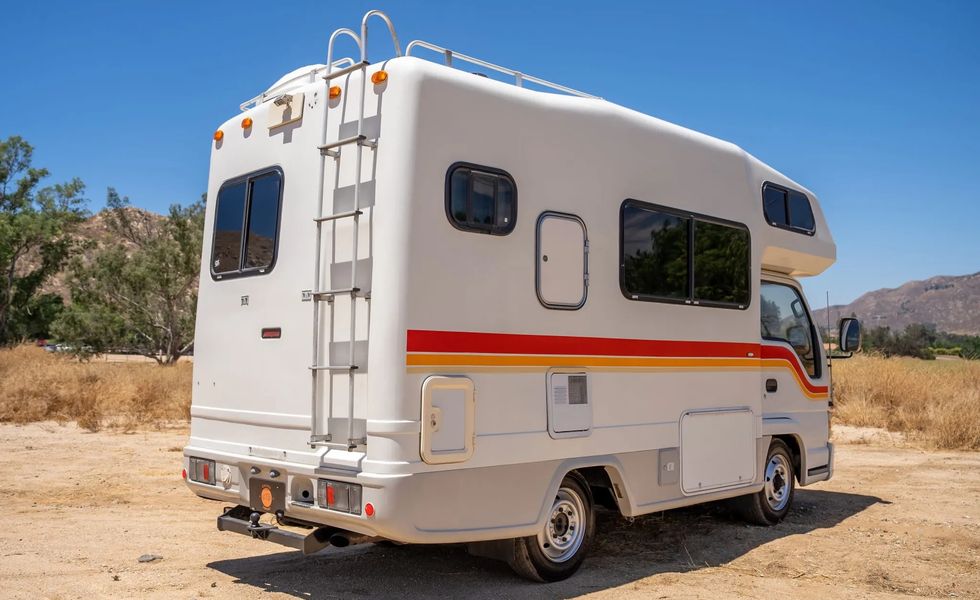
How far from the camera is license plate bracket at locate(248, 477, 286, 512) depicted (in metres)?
5.44

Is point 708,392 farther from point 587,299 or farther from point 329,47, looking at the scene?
point 329,47

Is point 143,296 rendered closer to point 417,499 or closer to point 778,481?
point 778,481

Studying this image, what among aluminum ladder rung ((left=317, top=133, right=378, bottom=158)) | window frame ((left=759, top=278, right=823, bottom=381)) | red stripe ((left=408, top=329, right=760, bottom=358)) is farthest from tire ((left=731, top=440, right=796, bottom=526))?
aluminum ladder rung ((left=317, top=133, right=378, bottom=158))

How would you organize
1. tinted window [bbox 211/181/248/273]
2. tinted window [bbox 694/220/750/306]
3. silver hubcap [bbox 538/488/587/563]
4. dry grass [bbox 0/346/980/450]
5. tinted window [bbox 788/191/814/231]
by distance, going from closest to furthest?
silver hubcap [bbox 538/488/587/563] < tinted window [bbox 211/181/248/273] < tinted window [bbox 694/220/750/306] < tinted window [bbox 788/191/814/231] < dry grass [bbox 0/346/980/450]

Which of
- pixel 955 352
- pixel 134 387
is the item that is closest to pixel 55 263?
pixel 134 387

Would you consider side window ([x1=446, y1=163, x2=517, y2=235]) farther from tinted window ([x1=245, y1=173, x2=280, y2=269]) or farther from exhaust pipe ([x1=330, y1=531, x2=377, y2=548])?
exhaust pipe ([x1=330, y1=531, x2=377, y2=548])

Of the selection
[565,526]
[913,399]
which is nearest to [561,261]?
[565,526]

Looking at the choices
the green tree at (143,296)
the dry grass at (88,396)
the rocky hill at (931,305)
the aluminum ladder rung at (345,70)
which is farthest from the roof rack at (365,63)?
the rocky hill at (931,305)

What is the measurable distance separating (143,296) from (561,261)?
1342 inches

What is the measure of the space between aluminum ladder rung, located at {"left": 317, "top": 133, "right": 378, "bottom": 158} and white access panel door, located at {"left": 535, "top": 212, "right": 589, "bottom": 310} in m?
1.28

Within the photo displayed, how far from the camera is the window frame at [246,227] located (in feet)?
19.2

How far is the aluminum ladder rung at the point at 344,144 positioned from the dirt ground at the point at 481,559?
2.86 meters

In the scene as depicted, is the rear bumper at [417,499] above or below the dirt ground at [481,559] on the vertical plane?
above

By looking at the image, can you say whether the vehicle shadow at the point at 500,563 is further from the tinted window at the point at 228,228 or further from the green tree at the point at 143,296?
the green tree at the point at 143,296
